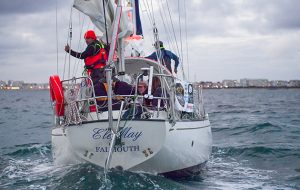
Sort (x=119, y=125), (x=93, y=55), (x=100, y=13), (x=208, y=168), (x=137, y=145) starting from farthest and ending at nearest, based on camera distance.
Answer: (x=208, y=168) < (x=93, y=55) < (x=100, y=13) < (x=137, y=145) < (x=119, y=125)

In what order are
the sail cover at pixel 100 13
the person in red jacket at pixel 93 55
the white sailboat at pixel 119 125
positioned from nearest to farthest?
1. the white sailboat at pixel 119 125
2. the sail cover at pixel 100 13
3. the person in red jacket at pixel 93 55

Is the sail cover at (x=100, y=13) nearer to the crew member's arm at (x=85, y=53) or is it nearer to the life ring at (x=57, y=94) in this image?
the crew member's arm at (x=85, y=53)

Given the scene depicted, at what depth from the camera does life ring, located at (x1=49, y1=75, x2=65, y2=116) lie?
8508mm

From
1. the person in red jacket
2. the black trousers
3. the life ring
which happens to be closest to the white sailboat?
the life ring

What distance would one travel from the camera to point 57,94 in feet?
28.1

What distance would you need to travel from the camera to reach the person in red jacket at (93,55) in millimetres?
8609

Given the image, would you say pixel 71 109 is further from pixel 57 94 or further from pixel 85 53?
pixel 85 53

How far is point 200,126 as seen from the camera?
9.30 metres

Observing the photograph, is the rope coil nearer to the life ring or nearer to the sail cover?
the life ring

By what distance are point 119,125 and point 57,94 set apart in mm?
1602

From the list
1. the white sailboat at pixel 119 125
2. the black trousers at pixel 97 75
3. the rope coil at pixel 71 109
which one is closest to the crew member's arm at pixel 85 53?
the black trousers at pixel 97 75

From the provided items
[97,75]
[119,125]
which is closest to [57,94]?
[97,75]

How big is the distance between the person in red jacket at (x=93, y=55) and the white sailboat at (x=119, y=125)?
25 cm

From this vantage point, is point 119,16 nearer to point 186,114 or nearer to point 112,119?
point 112,119
